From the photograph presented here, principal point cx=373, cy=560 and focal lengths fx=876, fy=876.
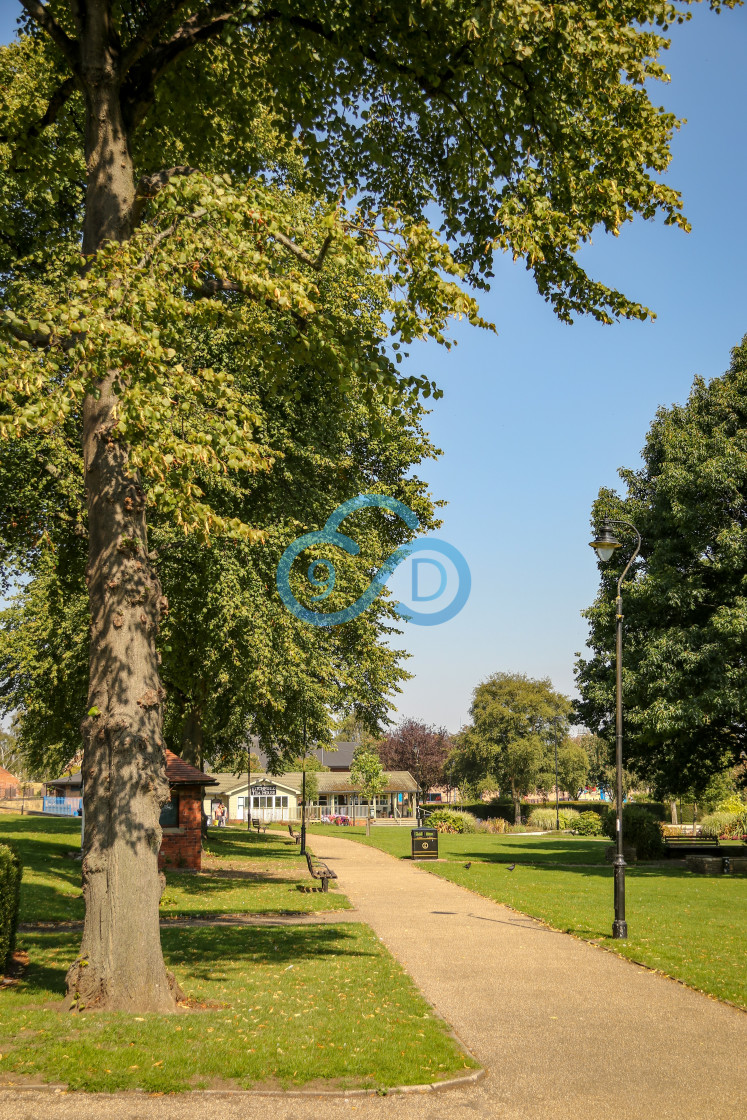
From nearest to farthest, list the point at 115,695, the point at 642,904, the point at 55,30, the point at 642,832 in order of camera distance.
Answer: the point at 115,695, the point at 55,30, the point at 642,904, the point at 642,832

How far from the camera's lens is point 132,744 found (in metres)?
8.07

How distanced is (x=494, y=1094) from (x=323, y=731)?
19256 mm

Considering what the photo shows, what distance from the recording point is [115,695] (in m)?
8.12

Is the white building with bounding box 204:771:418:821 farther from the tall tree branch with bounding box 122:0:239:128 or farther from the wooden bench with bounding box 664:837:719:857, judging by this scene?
the tall tree branch with bounding box 122:0:239:128

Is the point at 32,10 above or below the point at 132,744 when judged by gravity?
above

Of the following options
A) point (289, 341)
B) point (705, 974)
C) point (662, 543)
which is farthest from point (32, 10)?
point (662, 543)

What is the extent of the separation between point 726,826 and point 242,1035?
3978 cm

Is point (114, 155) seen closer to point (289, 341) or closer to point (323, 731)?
point (289, 341)

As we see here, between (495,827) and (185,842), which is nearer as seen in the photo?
(185,842)

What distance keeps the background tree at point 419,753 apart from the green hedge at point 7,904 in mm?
67984

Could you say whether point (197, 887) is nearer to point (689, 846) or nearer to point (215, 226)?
point (215, 226)

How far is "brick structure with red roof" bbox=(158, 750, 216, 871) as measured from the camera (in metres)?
22.1


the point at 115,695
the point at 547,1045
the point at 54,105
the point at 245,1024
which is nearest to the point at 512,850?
A: the point at 547,1045

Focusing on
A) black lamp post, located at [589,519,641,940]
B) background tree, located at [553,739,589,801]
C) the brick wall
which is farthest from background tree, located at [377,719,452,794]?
black lamp post, located at [589,519,641,940]
